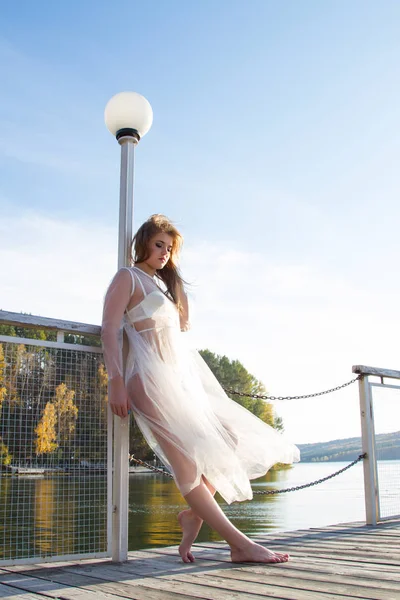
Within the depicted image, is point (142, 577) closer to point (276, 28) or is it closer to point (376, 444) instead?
point (376, 444)

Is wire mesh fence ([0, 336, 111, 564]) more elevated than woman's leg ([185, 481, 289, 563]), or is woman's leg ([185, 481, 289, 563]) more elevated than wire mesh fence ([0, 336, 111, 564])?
wire mesh fence ([0, 336, 111, 564])

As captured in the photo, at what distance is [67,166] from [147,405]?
45.9 ft

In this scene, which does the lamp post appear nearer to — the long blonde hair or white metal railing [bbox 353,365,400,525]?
the long blonde hair

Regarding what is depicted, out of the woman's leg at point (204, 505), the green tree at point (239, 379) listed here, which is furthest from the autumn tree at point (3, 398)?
the green tree at point (239, 379)

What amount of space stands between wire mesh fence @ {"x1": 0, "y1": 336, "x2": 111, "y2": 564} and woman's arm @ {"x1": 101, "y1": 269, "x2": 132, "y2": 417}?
24 centimetres

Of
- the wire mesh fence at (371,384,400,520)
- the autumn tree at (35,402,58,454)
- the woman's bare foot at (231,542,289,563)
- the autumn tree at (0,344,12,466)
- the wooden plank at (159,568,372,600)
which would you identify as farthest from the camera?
the wire mesh fence at (371,384,400,520)

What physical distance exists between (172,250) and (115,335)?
2.64 ft

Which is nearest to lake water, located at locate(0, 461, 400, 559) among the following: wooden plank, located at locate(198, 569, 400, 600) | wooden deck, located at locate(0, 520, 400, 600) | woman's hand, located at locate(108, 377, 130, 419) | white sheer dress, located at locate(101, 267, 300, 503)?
wooden deck, located at locate(0, 520, 400, 600)

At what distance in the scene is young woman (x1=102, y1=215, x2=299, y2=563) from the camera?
2869 mm

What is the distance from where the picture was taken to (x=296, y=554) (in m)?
3.20

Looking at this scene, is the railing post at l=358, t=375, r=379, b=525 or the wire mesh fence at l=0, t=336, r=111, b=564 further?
the railing post at l=358, t=375, r=379, b=525

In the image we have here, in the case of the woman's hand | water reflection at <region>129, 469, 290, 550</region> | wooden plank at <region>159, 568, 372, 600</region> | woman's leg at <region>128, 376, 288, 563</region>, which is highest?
the woman's hand

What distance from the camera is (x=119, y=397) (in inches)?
118

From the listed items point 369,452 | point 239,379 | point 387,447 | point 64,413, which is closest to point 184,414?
point 64,413
